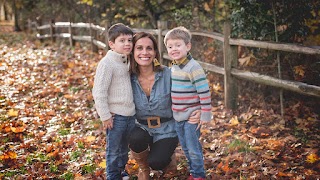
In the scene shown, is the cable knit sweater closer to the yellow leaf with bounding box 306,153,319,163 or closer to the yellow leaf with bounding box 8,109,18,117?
the yellow leaf with bounding box 306,153,319,163

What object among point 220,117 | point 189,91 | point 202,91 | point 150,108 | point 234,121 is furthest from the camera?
point 220,117

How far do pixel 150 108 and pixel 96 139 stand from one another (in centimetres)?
175

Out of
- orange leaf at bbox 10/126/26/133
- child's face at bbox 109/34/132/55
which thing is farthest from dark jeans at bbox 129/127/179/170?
orange leaf at bbox 10/126/26/133

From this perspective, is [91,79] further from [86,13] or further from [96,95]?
[86,13]

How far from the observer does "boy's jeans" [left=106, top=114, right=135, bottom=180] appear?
3.57 m

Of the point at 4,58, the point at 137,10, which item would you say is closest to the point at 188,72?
the point at 137,10

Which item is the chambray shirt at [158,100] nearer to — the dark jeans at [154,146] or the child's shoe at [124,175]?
the dark jeans at [154,146]

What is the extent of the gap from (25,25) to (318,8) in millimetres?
24870

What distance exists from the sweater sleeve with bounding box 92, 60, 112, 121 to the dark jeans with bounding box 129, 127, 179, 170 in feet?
1.20

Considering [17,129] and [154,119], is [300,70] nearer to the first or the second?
[154,119]

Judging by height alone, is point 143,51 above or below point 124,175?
above

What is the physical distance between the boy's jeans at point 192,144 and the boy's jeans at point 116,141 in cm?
52

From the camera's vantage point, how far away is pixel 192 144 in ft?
11.3

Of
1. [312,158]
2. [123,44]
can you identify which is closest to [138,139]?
[123,44]
